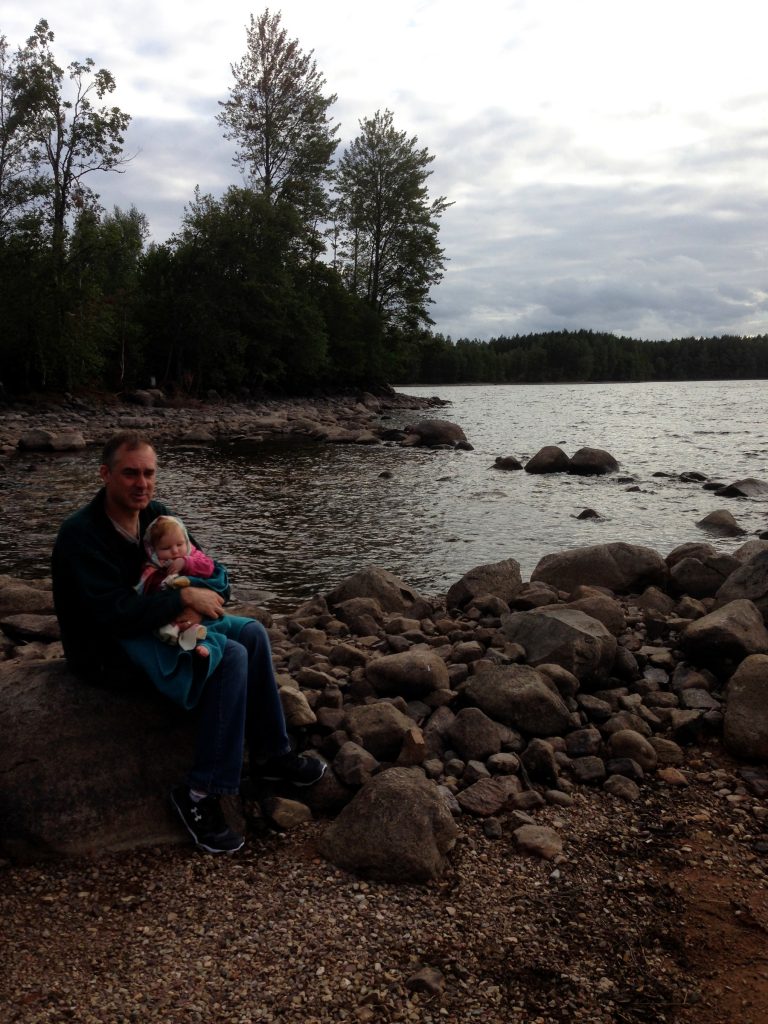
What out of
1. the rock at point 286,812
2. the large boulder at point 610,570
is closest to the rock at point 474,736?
the rock at point 286,812

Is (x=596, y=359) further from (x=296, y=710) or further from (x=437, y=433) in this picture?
(x=296, y=710)

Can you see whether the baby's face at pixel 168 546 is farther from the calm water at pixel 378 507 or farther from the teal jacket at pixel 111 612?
the calm water at pixel 378 507

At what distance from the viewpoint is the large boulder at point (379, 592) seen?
344 inches

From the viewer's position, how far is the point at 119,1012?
9.55 ft

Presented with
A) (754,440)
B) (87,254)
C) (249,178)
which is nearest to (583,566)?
(754,440)

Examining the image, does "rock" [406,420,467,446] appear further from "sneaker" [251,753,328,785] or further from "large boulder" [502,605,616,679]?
"sneaker" [251,753,328,785]

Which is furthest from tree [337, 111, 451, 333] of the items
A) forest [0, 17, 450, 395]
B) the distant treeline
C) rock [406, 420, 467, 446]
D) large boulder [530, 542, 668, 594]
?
the distant treeline

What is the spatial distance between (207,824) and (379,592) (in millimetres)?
4925

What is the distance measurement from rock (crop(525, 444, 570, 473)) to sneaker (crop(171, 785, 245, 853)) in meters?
19.5

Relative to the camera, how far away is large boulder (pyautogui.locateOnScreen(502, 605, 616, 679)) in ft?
20.0

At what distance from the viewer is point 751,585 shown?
24.1 feet

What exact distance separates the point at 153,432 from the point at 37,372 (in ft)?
30.9

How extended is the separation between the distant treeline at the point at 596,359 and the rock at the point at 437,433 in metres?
109

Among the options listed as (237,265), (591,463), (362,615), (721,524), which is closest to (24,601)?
(362,615)
